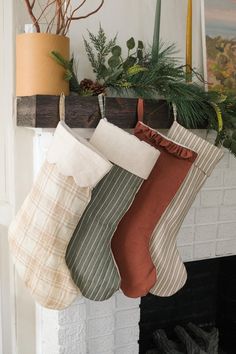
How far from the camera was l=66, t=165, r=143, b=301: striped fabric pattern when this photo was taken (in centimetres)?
99

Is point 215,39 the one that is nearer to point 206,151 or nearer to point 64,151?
point 206,151

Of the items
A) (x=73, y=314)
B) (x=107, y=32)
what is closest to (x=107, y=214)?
(x=73, y=314)

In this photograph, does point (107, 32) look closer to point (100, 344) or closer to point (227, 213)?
point (227, 213)

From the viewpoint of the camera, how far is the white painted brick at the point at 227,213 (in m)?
1.42

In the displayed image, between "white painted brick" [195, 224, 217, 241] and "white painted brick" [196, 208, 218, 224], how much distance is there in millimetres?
20

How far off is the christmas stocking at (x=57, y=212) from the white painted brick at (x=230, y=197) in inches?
25.6

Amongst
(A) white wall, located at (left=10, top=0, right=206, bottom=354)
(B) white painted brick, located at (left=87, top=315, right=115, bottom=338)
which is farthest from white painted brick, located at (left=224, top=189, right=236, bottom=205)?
(B) white painted brick, located at (left=87, top=315, right=115, bottom=338)

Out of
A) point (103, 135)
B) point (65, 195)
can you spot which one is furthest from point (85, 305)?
point (103, 135)

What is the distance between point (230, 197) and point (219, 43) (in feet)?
1.82

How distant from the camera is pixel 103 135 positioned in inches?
40.5

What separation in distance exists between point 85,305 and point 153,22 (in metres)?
0.96

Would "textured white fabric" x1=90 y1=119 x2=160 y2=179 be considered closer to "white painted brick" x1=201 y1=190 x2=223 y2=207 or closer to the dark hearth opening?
"white painted brick" x1=201 y1=190 x2=223 y2=207

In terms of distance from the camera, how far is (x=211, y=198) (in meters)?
1.39

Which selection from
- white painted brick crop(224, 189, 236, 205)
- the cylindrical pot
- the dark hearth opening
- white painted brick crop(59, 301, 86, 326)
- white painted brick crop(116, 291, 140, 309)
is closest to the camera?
the cylindrical pot
